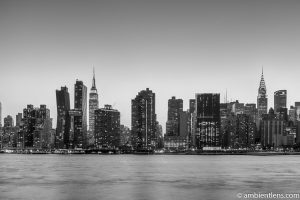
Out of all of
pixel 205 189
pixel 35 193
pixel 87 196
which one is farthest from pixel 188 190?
pixel 35 193

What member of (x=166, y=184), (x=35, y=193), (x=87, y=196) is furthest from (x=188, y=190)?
(x=35, y=193)

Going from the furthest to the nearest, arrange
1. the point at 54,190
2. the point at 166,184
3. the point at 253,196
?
1. the point at 166,184
2. the point at 54,190
3. the point at 253,196

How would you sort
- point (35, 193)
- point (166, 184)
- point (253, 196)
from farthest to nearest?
point (166, 184), point (35, 193), point (253, 196)

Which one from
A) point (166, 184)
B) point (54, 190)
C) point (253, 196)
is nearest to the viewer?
point (253, 196)

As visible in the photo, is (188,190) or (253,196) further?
(188,190)

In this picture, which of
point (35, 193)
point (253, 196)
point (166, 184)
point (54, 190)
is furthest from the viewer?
point (166, 184)

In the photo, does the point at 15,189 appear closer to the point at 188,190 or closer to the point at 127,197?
the point at 127,197

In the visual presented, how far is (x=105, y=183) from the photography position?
78.1 m

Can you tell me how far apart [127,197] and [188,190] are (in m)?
11.2

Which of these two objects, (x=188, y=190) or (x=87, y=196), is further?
(x=188, y=190)

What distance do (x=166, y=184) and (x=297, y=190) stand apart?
65.1 feet

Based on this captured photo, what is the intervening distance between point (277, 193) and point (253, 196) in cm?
528

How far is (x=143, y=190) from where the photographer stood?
224 feet

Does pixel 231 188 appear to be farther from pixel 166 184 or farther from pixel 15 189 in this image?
pixel 15 189
